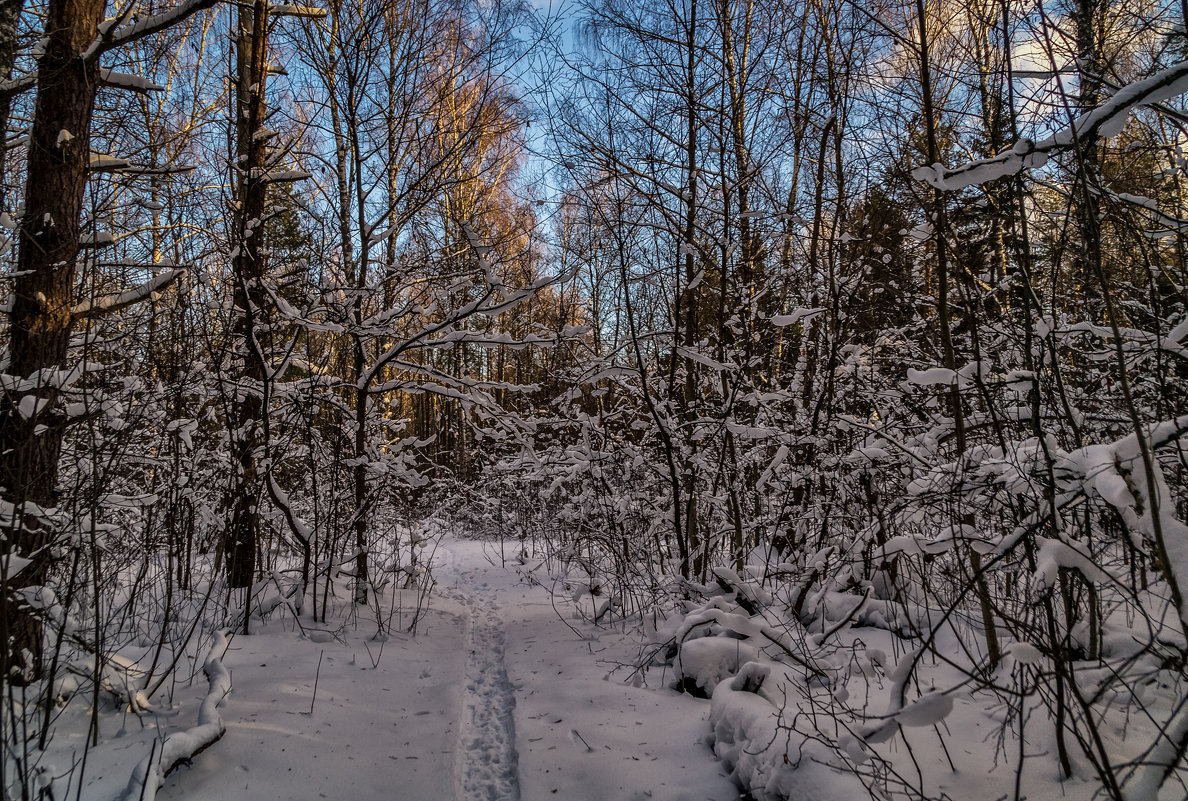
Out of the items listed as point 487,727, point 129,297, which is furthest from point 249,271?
point 487,727

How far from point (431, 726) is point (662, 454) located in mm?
3253

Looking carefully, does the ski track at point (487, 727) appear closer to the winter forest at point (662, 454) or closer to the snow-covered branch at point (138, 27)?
the winter forest at point (662, 454)

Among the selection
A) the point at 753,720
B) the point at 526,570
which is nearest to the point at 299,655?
the point at 753,720

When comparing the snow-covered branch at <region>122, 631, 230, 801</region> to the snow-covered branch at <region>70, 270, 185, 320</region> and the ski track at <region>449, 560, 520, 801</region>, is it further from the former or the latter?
the snow-covered branch at <region>70, 270, 185, 320</region>

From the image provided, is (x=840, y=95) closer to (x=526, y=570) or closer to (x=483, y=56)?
(x=483, y=56)

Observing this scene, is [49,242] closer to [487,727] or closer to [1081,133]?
[487,727]

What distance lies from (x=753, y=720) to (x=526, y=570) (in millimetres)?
5916

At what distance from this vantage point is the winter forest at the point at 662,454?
1972 millimetres

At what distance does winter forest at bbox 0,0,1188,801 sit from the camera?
6.47 ft

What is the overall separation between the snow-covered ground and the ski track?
0.01 m

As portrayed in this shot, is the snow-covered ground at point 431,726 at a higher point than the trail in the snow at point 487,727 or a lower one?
higher

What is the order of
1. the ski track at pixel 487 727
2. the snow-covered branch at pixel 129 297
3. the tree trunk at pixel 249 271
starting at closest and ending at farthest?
the ski track at pixel 487 727, the snow-covered branch at pixel 129 297, the tree trunk at pixel 249 271

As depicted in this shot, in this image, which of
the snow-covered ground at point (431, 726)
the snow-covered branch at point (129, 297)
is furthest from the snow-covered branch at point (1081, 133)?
the snow-covered branch at point (129, 297)

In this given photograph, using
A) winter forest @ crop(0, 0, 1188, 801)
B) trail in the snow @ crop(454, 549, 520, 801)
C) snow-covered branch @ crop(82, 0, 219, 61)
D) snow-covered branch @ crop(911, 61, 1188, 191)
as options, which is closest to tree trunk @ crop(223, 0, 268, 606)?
winter forest @ crop(0, 0, 1188, 801)
